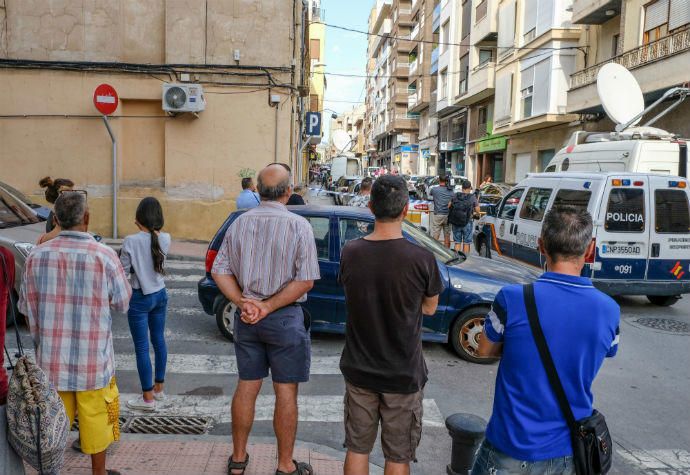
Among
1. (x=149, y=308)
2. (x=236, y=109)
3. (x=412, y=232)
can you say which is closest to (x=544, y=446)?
(x=149, y=308)

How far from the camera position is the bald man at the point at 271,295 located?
3428 millimetres

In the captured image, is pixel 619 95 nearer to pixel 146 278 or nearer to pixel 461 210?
pixel 461 210

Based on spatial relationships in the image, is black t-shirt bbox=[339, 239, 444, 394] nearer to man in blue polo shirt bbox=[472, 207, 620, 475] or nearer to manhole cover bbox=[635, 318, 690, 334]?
man in blue polo shirt bbox=[472, 207, 620, 475]

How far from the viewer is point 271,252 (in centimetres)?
342

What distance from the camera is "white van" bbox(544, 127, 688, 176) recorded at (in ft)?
34.4

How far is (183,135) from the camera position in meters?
13.5

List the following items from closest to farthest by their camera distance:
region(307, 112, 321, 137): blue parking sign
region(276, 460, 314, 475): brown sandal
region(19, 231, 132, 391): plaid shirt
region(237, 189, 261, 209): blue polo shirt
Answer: region(19, 231, 132, 391): plaid shirt → region(276, 460, 314, 475): brown sandal → region(237, 189, 261, 209): blue polo shirt → region(307, 112, 321, 137): blue parking sign

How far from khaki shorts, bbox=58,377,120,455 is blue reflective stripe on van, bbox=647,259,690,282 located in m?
7.46

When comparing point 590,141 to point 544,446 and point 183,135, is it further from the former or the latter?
point 544,446

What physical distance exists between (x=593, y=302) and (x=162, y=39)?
13034 millimetres

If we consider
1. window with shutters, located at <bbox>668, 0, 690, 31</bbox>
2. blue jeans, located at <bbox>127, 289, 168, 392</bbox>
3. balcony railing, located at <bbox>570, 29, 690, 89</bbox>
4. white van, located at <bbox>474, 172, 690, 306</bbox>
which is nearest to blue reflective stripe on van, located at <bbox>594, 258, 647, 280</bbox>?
white van, located at <bbox>474, 172, 690, 306</bbox>

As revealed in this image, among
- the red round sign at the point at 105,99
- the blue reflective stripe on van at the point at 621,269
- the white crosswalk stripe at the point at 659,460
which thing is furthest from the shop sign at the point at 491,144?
the white crosswalk stripe at the point at 659,460

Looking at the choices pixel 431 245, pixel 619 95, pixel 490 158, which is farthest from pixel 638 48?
pixel 490 158

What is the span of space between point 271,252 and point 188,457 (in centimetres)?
154
